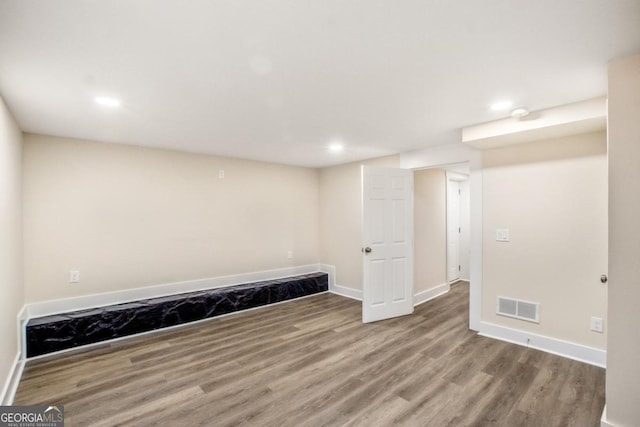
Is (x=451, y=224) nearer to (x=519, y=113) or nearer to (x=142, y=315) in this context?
(x=519, y=113)

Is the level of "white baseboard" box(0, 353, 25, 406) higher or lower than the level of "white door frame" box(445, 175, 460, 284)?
lower

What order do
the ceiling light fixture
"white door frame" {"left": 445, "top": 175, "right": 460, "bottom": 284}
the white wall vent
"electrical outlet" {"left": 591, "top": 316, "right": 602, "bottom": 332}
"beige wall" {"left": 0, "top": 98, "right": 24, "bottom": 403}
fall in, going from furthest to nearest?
"white door frame" {"left": 445, "top": 175, "right": 460, "bottom": 284} → the white wall vent → "electrical outlet" {"left": 591, "top": 316, "right": 602, "bottom": 332} → the ceiling light fixture → "beige wall" {"left": 0, "top": 98, "right": 24, "bottom": 403}

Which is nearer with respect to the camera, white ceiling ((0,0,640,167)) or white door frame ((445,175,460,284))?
white ceiling ((0,0,640,167))

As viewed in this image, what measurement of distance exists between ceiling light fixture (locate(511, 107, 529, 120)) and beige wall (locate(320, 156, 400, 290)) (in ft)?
6.72

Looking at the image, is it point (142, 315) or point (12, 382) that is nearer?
point (12, 382)

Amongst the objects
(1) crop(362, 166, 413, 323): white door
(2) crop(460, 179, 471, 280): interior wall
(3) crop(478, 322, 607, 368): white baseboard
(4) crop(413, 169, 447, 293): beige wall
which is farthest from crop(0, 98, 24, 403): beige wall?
(2) crop(460, 179, 471, 280): interior wall

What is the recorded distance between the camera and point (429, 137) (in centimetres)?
354

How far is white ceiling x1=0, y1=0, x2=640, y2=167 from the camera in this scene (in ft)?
4.43

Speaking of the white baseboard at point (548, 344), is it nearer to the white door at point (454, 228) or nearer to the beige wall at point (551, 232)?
the beige wall at point (551, 232)

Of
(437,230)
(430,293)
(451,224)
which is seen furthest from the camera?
(451,224)

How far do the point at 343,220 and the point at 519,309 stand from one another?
2.83 metres

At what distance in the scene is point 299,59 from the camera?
1758 mm

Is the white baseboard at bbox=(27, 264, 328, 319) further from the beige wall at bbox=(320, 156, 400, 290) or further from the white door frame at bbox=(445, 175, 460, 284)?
the white door frame at bbox=(445, 175, 460, 284)

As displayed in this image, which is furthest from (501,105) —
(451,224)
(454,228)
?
→ (454,228)
